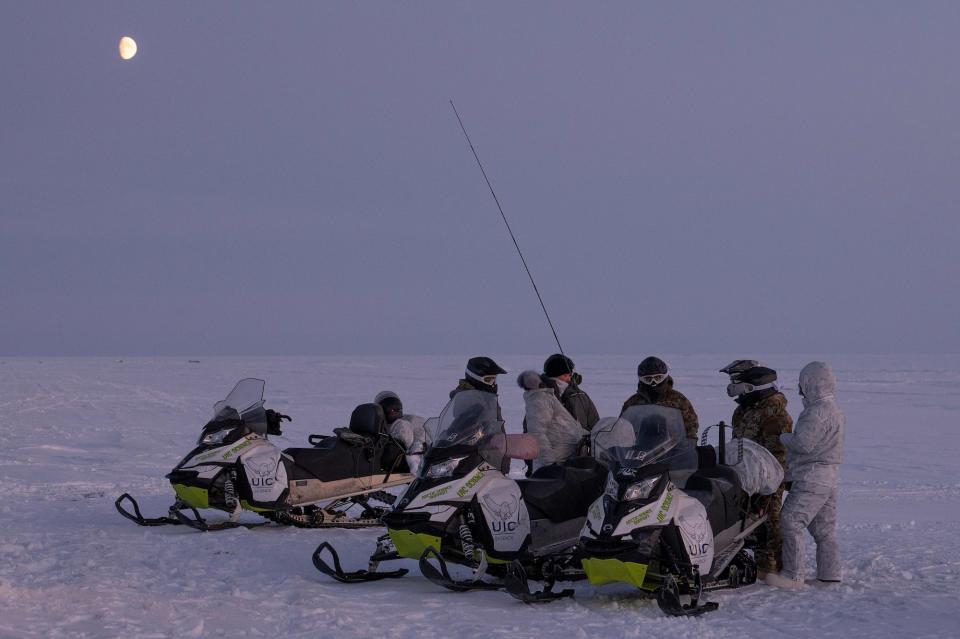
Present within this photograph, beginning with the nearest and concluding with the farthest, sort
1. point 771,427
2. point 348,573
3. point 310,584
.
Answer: point 310,584, point 348,573, point 771,427

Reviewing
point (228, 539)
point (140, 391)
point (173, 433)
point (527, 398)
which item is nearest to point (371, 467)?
point (228, 539)

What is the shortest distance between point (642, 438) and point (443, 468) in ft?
4.32

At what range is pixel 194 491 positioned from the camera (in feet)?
28.6

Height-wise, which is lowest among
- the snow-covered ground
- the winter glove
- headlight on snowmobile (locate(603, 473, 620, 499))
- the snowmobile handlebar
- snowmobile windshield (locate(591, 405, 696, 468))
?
the snow-covered ground

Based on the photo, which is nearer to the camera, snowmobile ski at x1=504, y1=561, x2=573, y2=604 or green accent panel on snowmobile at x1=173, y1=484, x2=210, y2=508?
snowmobile ski at x1=504, y1=561, x2=573, y2=604

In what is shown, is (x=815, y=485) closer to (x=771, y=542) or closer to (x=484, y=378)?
(x=771, y=542)

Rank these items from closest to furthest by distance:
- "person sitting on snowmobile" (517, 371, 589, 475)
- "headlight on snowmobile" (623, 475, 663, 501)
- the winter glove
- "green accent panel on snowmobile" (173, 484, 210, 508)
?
"headlight on snowmobile" (623, 475, 663, 501), the winter glove, "person sitting on snowmobile" (517, 371, 589, 475), "green accent panel on snowmobile" (173, 484, 210, 508)

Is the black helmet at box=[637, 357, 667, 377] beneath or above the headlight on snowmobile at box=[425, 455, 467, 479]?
above

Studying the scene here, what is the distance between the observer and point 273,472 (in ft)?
29.5

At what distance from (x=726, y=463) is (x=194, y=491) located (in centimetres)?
439

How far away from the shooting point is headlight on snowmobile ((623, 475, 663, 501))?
5.90 m

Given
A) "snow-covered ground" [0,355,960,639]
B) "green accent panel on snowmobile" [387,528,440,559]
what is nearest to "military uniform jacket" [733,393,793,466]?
"snow-covered ground" [0,355,960,639]

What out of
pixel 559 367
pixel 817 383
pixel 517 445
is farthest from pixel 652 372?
pixel 517 445

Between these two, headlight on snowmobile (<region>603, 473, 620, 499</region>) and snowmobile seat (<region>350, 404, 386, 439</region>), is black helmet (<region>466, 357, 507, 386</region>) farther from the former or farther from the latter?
snowmobile seat (<region>350, 404, 386, 439</region>)
